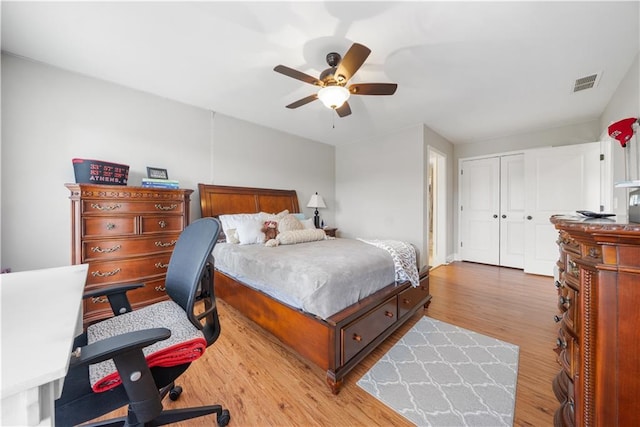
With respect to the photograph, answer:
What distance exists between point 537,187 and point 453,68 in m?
3.21

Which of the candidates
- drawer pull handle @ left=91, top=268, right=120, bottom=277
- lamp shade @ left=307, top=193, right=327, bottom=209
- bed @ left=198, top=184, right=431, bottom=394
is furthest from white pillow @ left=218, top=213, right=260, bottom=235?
lamp shade @ left=307, top=193, right=327, bottom=209

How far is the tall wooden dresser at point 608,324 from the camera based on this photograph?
820 millimetres

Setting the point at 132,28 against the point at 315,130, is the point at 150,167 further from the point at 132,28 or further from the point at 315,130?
the point at 315,130

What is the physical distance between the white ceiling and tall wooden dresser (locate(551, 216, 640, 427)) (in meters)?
1.64

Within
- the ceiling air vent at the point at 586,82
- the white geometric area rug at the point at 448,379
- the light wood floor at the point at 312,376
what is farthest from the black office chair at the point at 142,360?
the ceiling air vent at the point at 586,82

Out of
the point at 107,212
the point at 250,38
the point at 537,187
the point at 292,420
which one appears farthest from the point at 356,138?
the point at 292,420

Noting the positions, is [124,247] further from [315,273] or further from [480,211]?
[480,211]

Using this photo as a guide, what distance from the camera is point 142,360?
83cm

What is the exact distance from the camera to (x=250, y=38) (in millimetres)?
1844

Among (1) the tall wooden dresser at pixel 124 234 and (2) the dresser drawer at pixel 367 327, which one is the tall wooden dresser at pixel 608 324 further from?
(1) the tall wooden dresser at pixel 124 234

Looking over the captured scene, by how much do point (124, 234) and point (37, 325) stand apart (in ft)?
6.38

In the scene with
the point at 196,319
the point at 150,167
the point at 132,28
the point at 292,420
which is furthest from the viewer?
the point at 150,167

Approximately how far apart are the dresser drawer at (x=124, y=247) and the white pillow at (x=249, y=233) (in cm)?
72

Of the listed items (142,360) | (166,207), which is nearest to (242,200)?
(166,207)
